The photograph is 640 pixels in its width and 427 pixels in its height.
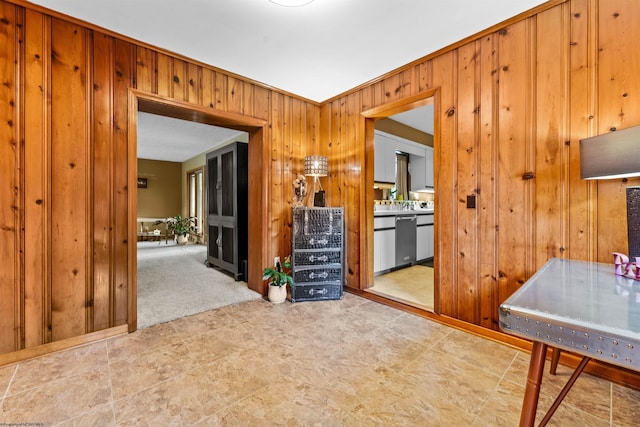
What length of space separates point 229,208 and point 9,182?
7.86 ft

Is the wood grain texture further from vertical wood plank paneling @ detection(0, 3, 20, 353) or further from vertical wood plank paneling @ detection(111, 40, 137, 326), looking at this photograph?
vertical wood plank paneling @ detection(0, 3, 20, 353)

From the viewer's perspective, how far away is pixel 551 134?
1.97m

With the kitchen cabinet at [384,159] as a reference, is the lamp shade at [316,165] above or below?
below

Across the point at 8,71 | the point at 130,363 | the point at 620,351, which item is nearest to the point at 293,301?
the point at 130,363

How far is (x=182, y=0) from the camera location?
1.91m

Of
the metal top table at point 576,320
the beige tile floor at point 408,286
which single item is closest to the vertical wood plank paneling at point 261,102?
the beige tile floor at point 408,286

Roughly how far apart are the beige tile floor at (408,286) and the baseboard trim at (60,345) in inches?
97.9

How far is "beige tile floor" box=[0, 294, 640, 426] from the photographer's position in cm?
143

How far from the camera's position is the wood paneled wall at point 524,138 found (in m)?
1.77

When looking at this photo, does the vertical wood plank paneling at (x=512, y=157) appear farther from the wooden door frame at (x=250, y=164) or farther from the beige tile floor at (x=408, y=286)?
the wooden door frame at (x=250, y=164)

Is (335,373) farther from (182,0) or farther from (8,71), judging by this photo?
(8,71)

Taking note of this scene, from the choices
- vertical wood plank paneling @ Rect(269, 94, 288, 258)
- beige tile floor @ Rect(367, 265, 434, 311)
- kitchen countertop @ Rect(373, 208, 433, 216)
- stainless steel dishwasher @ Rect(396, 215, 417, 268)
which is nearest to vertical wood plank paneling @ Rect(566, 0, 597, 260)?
beige tile floor @ Rect(367, 265, 434, 311)

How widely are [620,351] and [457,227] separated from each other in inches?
71.6

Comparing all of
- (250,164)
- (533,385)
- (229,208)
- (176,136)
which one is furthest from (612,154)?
(176,136)
